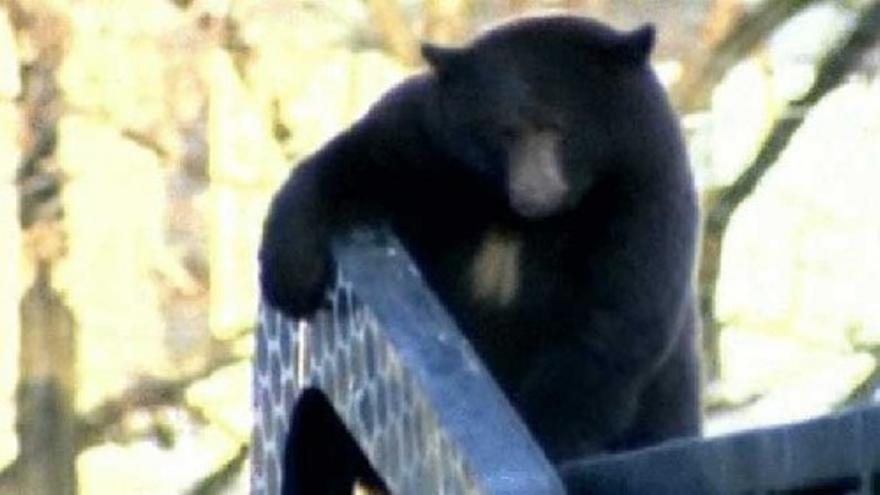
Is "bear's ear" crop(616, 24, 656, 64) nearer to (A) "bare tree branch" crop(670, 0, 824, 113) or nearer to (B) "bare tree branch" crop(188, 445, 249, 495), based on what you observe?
(A) "bare tree branch" crop(670, 0, 824, 113)

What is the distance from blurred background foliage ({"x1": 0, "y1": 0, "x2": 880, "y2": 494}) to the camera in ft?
29.2

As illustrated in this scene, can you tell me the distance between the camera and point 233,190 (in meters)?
9.17

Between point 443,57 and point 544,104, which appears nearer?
point 544,104

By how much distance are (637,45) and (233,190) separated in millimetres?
5447

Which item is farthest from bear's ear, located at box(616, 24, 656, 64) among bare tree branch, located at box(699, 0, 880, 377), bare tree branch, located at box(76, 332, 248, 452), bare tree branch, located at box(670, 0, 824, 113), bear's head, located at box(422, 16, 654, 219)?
bare tree branch, located at box(76, 332, 248, 452)

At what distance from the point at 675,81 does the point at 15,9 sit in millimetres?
2117

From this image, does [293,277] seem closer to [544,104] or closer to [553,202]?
[553,202]

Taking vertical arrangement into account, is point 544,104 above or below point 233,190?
below

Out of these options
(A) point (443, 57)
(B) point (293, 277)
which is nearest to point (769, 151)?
(A) point (443, 57)

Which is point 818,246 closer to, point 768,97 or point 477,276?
point 768,97

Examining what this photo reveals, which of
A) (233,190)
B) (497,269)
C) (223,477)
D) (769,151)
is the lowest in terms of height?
(497,269)

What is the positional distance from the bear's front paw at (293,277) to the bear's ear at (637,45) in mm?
741

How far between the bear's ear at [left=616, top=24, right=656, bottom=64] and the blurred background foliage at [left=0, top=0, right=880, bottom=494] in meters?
4.48

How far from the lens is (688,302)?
11.9 feet
